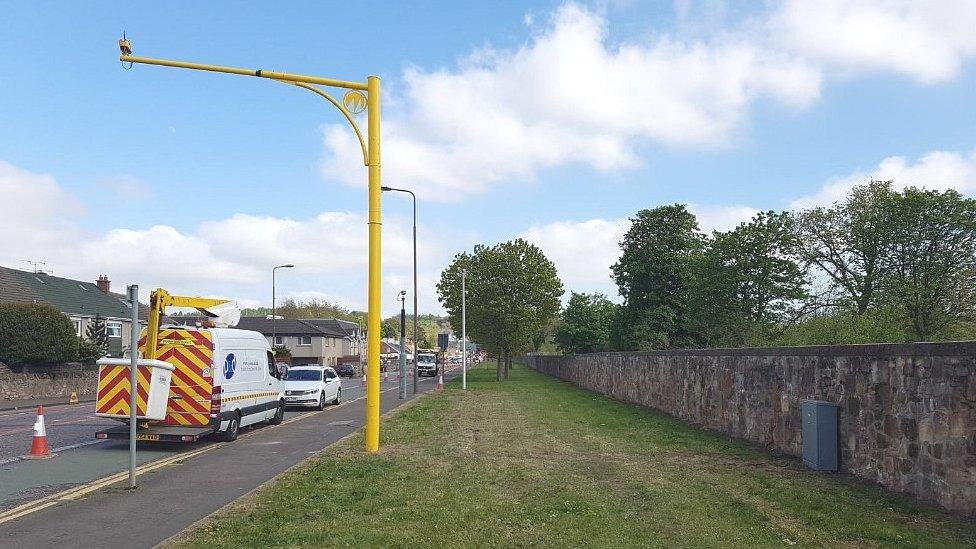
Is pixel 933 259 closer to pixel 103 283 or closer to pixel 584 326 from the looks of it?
pixel 584 326

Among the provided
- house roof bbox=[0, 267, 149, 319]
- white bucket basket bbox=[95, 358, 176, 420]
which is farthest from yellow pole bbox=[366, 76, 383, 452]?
house roof bbox=[0, 267, 149, 319]

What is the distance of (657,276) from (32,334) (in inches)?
1550

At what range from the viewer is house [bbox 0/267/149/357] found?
148 ft

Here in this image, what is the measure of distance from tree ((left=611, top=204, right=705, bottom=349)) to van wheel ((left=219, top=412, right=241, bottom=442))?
130ft

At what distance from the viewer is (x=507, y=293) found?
160ft

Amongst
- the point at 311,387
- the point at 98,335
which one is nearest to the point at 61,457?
the point at 311,387

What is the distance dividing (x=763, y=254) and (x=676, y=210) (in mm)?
12404

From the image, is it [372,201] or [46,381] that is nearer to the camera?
[372,201]

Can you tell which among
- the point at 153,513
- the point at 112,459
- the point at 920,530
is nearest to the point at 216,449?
the point at 112,459

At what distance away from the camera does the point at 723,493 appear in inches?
370

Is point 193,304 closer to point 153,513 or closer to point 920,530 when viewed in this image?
point 153,513

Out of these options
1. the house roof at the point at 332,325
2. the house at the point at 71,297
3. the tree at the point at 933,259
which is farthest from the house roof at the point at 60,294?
the house roof at the point at 332,325

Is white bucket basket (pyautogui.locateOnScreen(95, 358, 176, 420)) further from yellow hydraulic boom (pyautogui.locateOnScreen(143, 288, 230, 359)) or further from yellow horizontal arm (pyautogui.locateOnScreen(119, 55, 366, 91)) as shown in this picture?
yellow horizontal arm (pyautogui.locateOnScreen(119, 55, 366, 91))

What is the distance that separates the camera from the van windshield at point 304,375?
2681cm
